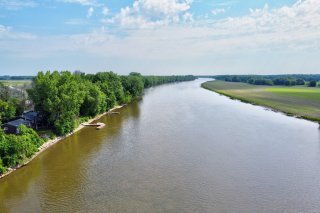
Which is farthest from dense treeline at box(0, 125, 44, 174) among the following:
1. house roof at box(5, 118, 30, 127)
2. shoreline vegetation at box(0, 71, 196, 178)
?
house roof at box(5, 118, 30, 127)

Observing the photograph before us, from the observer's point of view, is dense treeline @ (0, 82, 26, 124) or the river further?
dense treeline @ (0, 82, 26, 124)

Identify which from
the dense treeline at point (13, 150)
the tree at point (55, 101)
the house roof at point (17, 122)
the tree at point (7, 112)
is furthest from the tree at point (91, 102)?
the dense treeline at point (13, 150)

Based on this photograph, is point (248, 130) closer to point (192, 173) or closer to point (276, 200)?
point (192, 173)

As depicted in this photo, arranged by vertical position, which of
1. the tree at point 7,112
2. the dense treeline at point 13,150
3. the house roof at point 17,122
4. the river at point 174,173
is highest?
the tree at point 7,112

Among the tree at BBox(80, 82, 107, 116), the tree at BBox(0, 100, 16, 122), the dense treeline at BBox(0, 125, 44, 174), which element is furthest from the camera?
the tree at BBox(80, 82, 107, 116)

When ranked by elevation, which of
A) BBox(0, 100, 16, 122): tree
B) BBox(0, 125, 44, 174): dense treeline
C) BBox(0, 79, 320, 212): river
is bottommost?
BBox(0, 79, 320, 212): river

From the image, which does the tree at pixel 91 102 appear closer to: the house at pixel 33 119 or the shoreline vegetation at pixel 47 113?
the shoreline vegetation at pixel 47 113

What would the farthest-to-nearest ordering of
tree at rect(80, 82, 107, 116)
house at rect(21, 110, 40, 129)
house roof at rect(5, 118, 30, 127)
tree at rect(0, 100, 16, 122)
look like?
tree at rect(80, 82, 107, 116)
tree at rect(0, 100, 16, 122)
house at rect(21, 110, 40, 129)
house roof at rect(5, 118, 30, 127)

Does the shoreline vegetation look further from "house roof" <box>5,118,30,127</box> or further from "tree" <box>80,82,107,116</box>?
"house roof" <box>5,118,30,127</box>

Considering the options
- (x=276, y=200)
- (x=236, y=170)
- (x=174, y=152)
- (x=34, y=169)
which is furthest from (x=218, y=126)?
(x=34, y=169)
